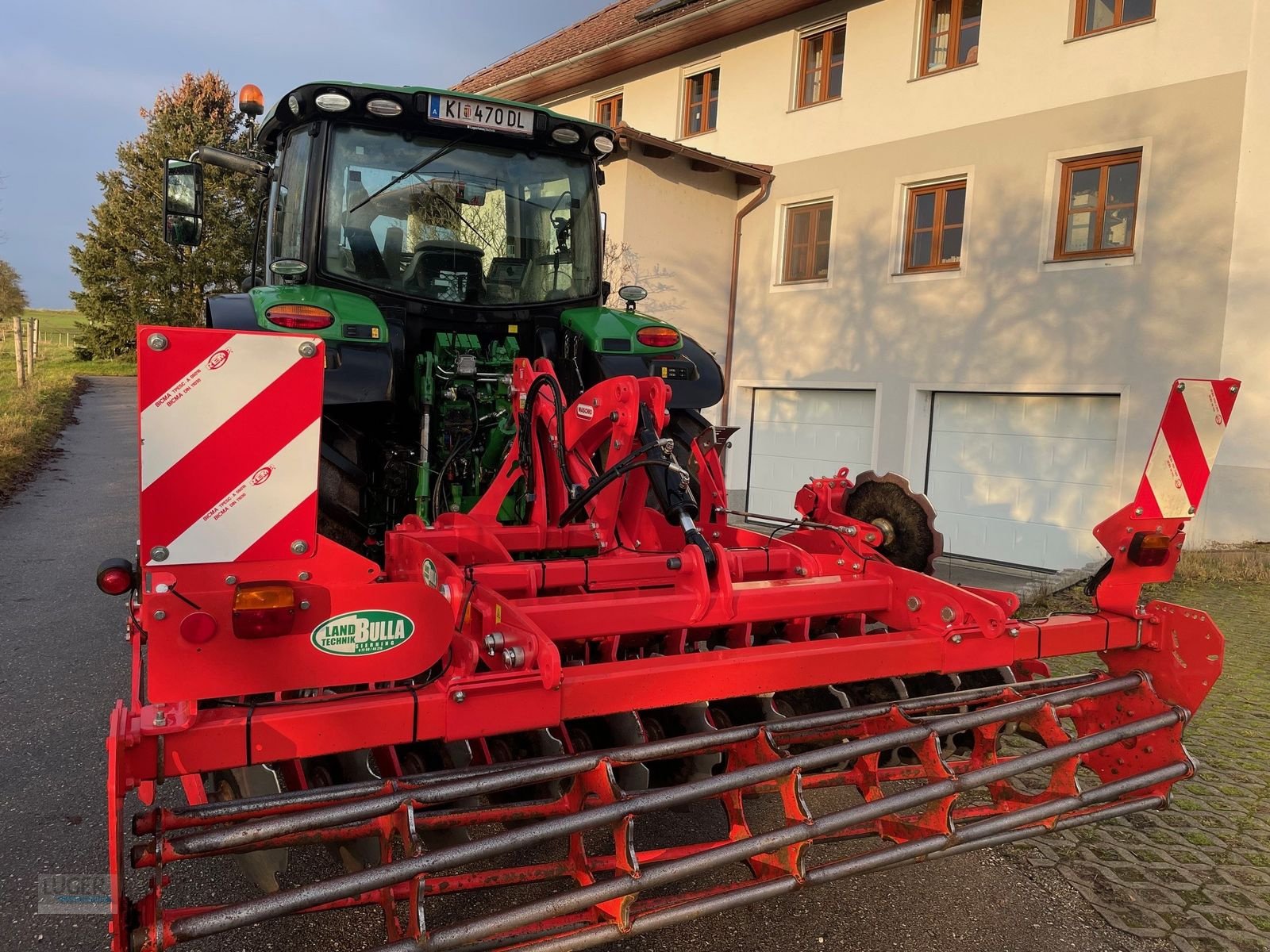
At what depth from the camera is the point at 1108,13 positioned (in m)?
9.70

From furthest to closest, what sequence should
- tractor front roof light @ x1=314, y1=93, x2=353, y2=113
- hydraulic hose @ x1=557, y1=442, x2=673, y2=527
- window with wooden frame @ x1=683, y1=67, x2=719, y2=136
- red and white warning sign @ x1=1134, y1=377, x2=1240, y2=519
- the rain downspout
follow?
1. window with wooden frame @ x1=683, y1=67, x2=719, y2=136
2. the rain downspout
3. tractor front roof light @ x1=314, y1=93, x2=353, y2=113
4. red and white warning sign @ x1=1134, y1=377, x2=1240, y2=519
5. hydraulic hose @ x1=557, y1=442, x2=673, y2=527

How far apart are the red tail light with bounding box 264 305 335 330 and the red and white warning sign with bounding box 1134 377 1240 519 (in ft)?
10.6

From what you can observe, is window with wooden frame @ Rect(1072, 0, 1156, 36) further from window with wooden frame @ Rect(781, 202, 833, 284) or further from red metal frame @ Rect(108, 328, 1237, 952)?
red metal frame @ Rect(108, 328, 1237, 952)

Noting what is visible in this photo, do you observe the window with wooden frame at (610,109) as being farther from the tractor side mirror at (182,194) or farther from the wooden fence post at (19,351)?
the tractor side mirror at (182,194)

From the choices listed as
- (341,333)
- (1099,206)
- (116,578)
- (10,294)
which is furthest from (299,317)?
(10,294)

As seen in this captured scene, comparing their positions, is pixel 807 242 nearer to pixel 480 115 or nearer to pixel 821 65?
pixel 821 65

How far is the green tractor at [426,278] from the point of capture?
4.09 m

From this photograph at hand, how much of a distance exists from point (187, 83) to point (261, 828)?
3520 centimetres

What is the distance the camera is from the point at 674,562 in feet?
9.57

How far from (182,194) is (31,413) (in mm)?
12133

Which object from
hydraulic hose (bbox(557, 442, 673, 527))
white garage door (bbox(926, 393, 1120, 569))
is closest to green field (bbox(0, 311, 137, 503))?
hydraulic hose (bbox(557, 442, 673, 527))

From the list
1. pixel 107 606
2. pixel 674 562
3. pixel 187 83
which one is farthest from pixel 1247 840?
pixel 187 83

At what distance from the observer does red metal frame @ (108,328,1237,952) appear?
201 centimetres

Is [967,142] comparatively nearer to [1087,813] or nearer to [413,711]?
[1087,813]
